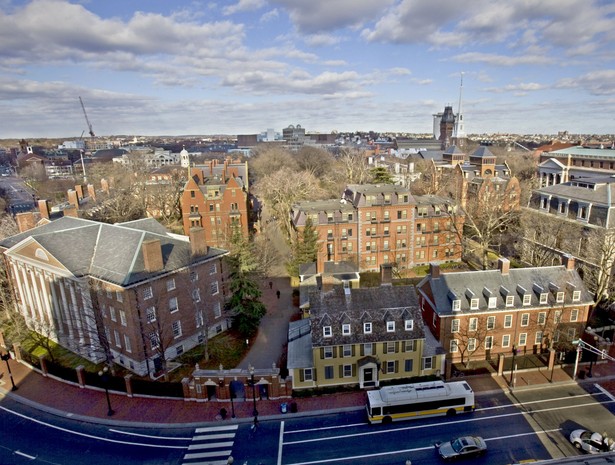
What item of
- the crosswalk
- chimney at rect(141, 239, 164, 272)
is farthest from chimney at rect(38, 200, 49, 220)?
the crosswalk

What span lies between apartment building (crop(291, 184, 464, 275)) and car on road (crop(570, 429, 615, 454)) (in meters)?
35.2

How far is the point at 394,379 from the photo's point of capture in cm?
3559

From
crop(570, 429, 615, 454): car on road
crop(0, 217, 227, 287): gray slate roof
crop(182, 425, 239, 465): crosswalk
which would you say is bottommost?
crop(182, 425, 239, 465): crosswalk

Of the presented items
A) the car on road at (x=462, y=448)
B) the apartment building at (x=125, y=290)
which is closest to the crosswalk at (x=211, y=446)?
the apartment building at (x=125, y=290)

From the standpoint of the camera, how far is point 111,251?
39.2 metres

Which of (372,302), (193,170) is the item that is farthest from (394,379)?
(193,170)

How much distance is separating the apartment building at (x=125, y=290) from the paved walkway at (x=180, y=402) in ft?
12.6

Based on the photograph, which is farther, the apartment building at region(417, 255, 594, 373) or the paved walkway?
the apartment building at region(417, 255, 594, 373)

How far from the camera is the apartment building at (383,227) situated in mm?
61156

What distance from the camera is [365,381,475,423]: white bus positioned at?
29.9 metres

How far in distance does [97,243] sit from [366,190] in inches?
1517

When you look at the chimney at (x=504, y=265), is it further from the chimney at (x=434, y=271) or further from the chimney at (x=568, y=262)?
the chimney at (x=434, y=271)

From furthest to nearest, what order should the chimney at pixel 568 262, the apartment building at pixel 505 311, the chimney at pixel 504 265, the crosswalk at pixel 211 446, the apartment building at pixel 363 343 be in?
1. the chimney at pixel 568 262
2. the chimney at pixel 504 265
3. the apartment building at pixel 505 311
4. the apartment building at pixel 363 343
5. the crosswalk at pixel 211 446

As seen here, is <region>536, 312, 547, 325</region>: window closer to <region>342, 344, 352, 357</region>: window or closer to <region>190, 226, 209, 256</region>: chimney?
<region>342, 344, 352, 357</region>: window
